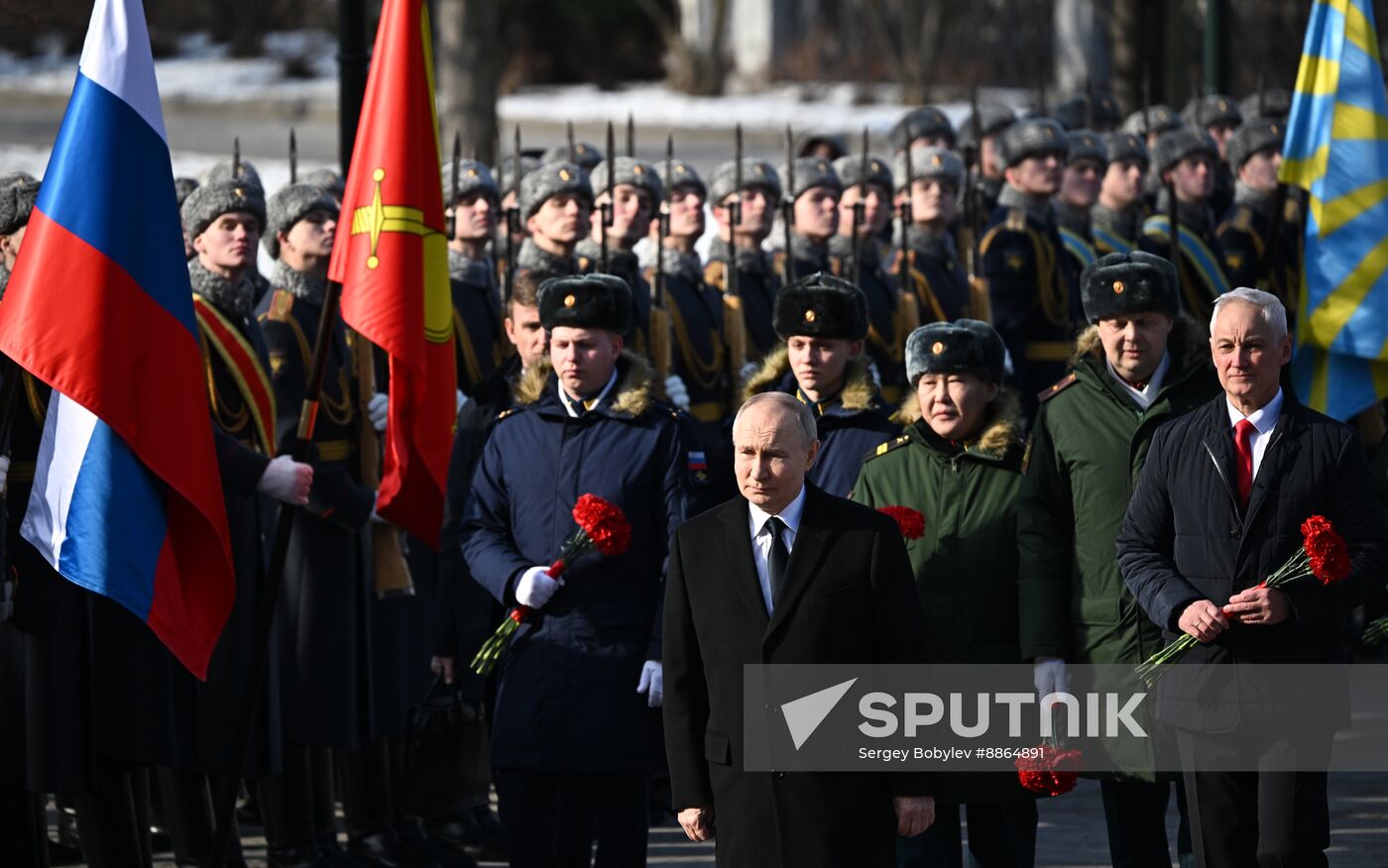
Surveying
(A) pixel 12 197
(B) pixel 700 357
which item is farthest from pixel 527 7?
(A) pixel 12 197

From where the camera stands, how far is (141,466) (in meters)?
6.82

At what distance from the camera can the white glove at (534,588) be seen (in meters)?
6.65

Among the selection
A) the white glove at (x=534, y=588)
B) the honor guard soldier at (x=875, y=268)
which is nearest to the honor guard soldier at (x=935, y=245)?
the honor guard soldier at (x=875, y=268)

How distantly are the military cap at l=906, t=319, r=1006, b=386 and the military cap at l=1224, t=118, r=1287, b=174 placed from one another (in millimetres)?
5998

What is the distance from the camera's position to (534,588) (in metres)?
6.65

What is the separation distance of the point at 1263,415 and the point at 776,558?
4.63 ft

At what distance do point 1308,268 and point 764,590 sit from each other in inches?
167

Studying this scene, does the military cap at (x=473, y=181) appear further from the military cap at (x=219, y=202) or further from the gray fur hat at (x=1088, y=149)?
the gray fur hat at (x=1088, y=149)

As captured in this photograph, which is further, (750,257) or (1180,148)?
(1180,148)

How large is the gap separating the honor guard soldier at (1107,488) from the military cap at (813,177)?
3.80m

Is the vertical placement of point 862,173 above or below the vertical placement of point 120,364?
above

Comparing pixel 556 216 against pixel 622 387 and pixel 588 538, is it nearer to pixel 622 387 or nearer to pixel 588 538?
pixel 622 387

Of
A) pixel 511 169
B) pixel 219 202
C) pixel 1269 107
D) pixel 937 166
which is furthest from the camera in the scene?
pixel 1269 107

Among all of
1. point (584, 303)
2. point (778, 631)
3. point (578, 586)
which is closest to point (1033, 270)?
point (584, 303)
